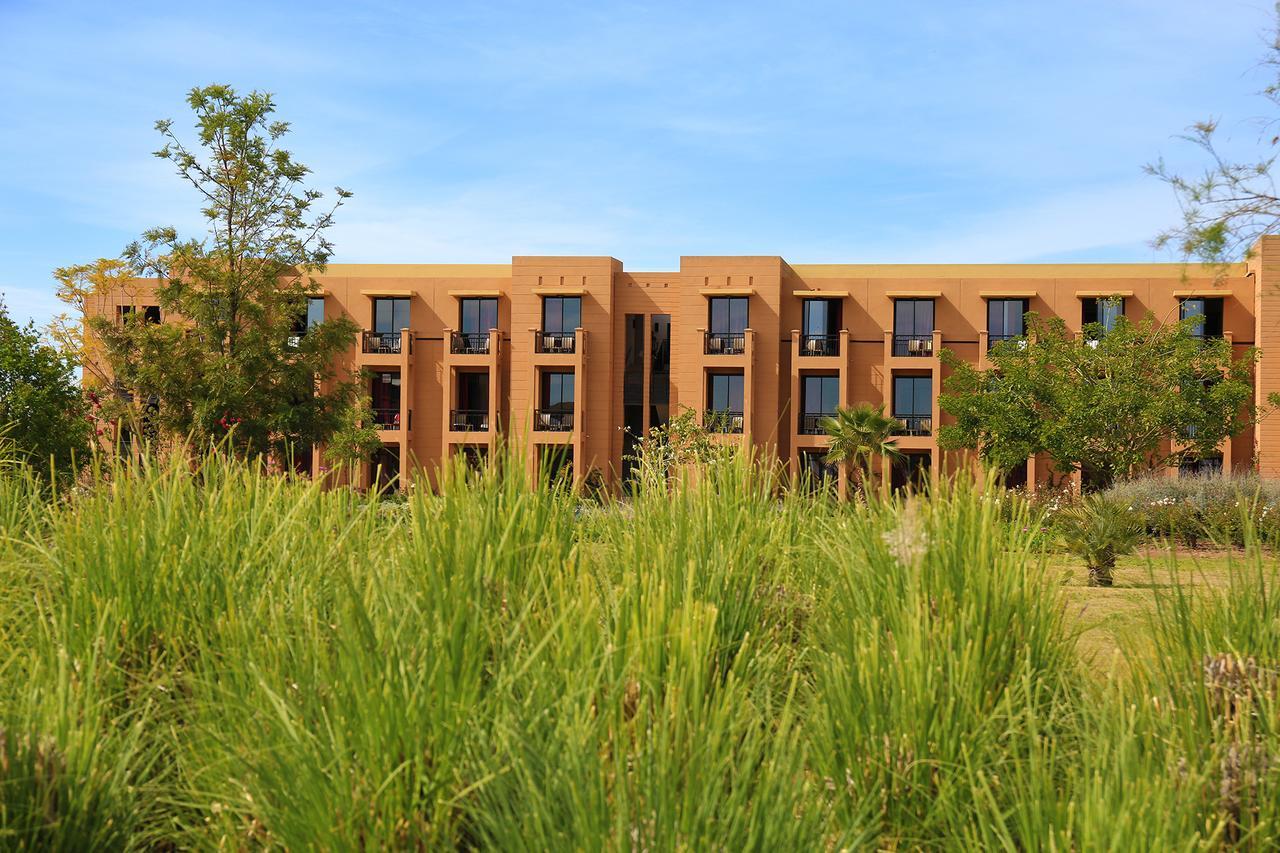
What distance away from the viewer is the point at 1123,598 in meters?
12.3

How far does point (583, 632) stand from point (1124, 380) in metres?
33.5

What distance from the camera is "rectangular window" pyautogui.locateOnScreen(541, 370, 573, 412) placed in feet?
146

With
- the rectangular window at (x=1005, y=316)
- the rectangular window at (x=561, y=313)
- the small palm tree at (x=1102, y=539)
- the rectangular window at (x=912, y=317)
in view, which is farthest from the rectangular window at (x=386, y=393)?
the small palm tree at (x=1102, y=539)

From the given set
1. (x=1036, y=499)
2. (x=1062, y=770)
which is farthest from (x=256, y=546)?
(x=1036, y=499)

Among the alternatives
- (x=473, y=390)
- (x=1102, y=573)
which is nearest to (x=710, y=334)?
(x=473, y=390)

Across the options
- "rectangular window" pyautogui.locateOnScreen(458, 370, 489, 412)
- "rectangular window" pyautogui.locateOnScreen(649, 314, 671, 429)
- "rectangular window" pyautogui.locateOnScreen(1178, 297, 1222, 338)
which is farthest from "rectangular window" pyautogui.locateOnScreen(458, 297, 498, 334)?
"rectangular window" pyautogui.locateOnScreen(1178, 297, 1222, 338)

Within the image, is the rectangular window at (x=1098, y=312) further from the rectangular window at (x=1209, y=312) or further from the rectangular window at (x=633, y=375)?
the rectangular window at (x=633, y=375)

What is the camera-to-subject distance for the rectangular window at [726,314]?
42.8 meters

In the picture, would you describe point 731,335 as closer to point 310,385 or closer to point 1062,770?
point 310,385

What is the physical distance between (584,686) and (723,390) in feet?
133

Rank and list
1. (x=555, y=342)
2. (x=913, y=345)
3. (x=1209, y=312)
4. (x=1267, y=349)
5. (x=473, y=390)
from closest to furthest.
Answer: (x=1267, y=349) < (x=1209, y=312) < (x=913, y=345) < (x=555, y=342) < (x=473, y=390)

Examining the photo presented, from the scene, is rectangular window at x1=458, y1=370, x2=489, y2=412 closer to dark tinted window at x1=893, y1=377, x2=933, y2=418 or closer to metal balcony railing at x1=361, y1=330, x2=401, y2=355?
metal balcony railing at x1=361, y1=330, x2=401, y2=355

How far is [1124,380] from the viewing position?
108 feet

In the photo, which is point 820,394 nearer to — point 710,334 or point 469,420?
point 710,334
